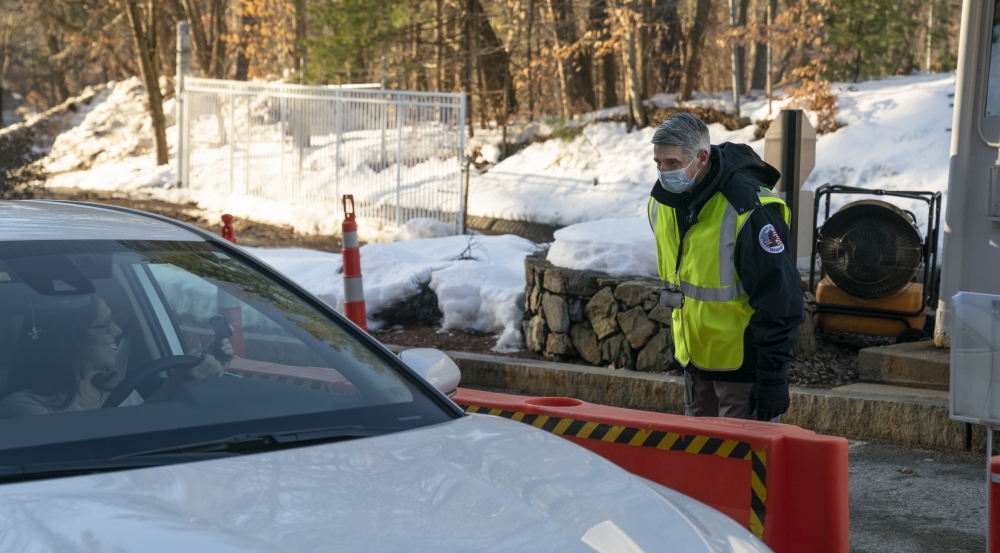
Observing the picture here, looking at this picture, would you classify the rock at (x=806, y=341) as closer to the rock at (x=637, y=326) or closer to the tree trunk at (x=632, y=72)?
the rock at (x=637, y=326)

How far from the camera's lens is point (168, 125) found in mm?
28891

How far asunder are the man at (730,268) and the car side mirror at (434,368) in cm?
137

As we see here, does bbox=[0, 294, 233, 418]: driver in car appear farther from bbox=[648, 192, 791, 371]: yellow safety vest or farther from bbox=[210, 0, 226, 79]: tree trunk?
bbox=[210, 0, 226, 79]: tree trunk

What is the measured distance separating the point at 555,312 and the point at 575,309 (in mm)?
188

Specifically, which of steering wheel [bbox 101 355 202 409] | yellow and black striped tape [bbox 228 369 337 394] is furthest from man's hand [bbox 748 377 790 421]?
steering wheel [bbox 101 355 202 409]

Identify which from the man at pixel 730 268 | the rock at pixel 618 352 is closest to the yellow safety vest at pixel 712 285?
the man at pixel 730 268

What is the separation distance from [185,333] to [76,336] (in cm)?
45

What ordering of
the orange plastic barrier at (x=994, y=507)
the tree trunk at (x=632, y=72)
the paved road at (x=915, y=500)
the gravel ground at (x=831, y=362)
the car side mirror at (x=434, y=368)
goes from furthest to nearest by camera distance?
the tree trunk at (x=632, y=72), the gravel ground at (x=831, y=362), the paved road at (x=915, y=500), the orange plastic barrier at (x=994, y=507), the car side mirror at (x=434, y=368)

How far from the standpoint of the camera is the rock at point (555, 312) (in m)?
7.83

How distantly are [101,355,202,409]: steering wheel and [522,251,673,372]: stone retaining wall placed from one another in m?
4.74

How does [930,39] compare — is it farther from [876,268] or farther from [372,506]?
[372,506]

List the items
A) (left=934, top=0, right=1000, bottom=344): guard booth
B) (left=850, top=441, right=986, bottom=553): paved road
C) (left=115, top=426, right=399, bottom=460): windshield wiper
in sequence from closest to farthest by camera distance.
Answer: (left=115, top=426, right=399, bottom=460): windshield wiper < (left=850, top=441, right=986, bottom=553): paved road < (left=934, top=0, right=1000, bottom=344): guard booth

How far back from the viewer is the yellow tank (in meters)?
7.69

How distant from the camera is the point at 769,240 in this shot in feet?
12.7
